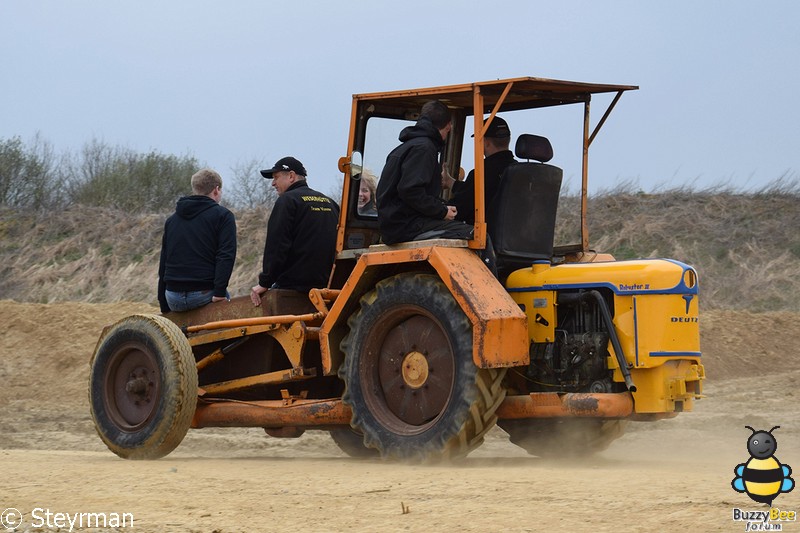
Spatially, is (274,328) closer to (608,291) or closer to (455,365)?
(455,365)

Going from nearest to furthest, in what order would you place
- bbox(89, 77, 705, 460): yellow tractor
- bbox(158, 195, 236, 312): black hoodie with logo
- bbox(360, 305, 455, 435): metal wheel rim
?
1. bbox(89, 77, 705, 460): yellow tractor
2. bbox(360, 305, 455, 435): metal wheel rim
3. bbox(158, 195, 236, 312): black hoodie with logo

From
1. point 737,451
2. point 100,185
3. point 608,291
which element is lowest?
point 737,451

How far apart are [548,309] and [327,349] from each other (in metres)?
1.65

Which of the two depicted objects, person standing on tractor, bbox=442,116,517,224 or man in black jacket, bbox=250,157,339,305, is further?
man in black jacket, bbox=250,157,339,305

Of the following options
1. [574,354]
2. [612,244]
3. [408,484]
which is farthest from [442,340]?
[612,244]

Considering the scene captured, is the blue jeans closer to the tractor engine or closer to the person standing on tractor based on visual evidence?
the person standing on tractor

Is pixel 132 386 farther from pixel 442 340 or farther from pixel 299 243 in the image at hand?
pixel 442 340

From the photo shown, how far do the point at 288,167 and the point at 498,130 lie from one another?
203cm

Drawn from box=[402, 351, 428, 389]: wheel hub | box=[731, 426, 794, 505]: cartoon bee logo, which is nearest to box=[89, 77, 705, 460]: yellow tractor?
box=[402, 351, 428, 389]: wheel hub

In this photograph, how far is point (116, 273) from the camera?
25.7 m

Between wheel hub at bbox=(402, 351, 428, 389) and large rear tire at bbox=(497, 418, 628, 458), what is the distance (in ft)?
3.34

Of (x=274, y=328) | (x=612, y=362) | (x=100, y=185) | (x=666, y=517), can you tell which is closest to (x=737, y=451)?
(x=612, y=362)

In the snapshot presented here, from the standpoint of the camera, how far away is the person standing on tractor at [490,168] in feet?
29.9

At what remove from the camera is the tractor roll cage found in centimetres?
883
